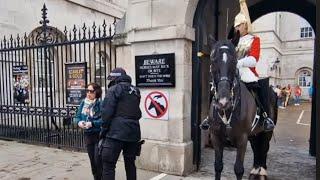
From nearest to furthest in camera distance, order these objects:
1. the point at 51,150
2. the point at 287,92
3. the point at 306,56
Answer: the point at 51,150 < the point at 287,92 < the point at 306,56

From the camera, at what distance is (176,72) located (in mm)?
6266

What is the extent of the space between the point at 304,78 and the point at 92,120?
37.7 m

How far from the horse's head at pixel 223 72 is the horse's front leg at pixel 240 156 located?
76 cm

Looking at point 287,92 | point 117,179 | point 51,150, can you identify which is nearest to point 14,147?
point 51,150

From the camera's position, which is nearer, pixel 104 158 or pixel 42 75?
pixel 104 158

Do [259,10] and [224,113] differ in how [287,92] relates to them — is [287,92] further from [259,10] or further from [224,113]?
[224,113]

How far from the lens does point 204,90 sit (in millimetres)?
8906

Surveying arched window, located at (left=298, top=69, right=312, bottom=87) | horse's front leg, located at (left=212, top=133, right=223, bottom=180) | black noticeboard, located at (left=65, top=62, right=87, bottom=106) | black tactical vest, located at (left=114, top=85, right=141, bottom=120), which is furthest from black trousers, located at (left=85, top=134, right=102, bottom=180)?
arched window, located at (left=298, top=69, right=312, bottom=87)

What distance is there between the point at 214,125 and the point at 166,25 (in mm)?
2555

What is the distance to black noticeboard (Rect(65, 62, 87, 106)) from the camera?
8.12 metres

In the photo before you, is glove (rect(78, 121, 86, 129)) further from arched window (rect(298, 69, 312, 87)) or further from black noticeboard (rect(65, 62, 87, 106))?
arched window (rect(298, 69, 312, 87))

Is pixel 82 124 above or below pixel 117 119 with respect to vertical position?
below

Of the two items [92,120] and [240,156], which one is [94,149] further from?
[240,156]

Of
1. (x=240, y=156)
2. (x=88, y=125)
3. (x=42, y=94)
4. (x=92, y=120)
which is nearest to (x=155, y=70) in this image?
(x=92, y=120)
